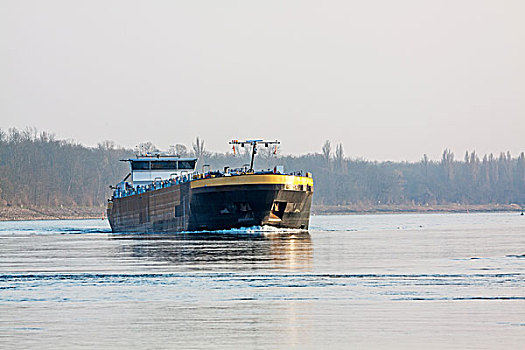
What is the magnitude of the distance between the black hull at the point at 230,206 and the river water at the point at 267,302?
2839cm

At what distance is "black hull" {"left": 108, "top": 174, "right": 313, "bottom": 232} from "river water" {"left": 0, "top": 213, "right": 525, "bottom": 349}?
1118 inches

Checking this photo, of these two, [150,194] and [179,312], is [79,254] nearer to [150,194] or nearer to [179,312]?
[179,312]

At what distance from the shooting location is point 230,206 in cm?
6938

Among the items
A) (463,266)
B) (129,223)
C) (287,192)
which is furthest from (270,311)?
(129,223)

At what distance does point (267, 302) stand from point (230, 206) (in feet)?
152

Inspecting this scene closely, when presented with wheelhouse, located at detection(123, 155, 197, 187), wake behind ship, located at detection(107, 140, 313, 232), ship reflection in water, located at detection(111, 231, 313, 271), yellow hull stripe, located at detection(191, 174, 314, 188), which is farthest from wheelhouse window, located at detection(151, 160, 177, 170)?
ship reflection in water, located at detection(111, 231, 313, 271)

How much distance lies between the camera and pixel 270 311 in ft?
70.6

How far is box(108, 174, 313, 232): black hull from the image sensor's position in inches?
2692

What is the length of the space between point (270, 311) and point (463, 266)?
1434cm

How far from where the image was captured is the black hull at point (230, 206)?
68.4 m

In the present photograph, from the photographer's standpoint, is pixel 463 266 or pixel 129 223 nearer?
pixel 463 266

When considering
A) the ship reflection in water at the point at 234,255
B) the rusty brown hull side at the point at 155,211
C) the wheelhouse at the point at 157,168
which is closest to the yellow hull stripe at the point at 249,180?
the rusty brown hull side at the point at 155,211

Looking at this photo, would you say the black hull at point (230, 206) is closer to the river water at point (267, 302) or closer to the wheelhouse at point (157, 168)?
the wheelhouse at point (157, 168)

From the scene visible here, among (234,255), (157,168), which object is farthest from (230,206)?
(234,255)
